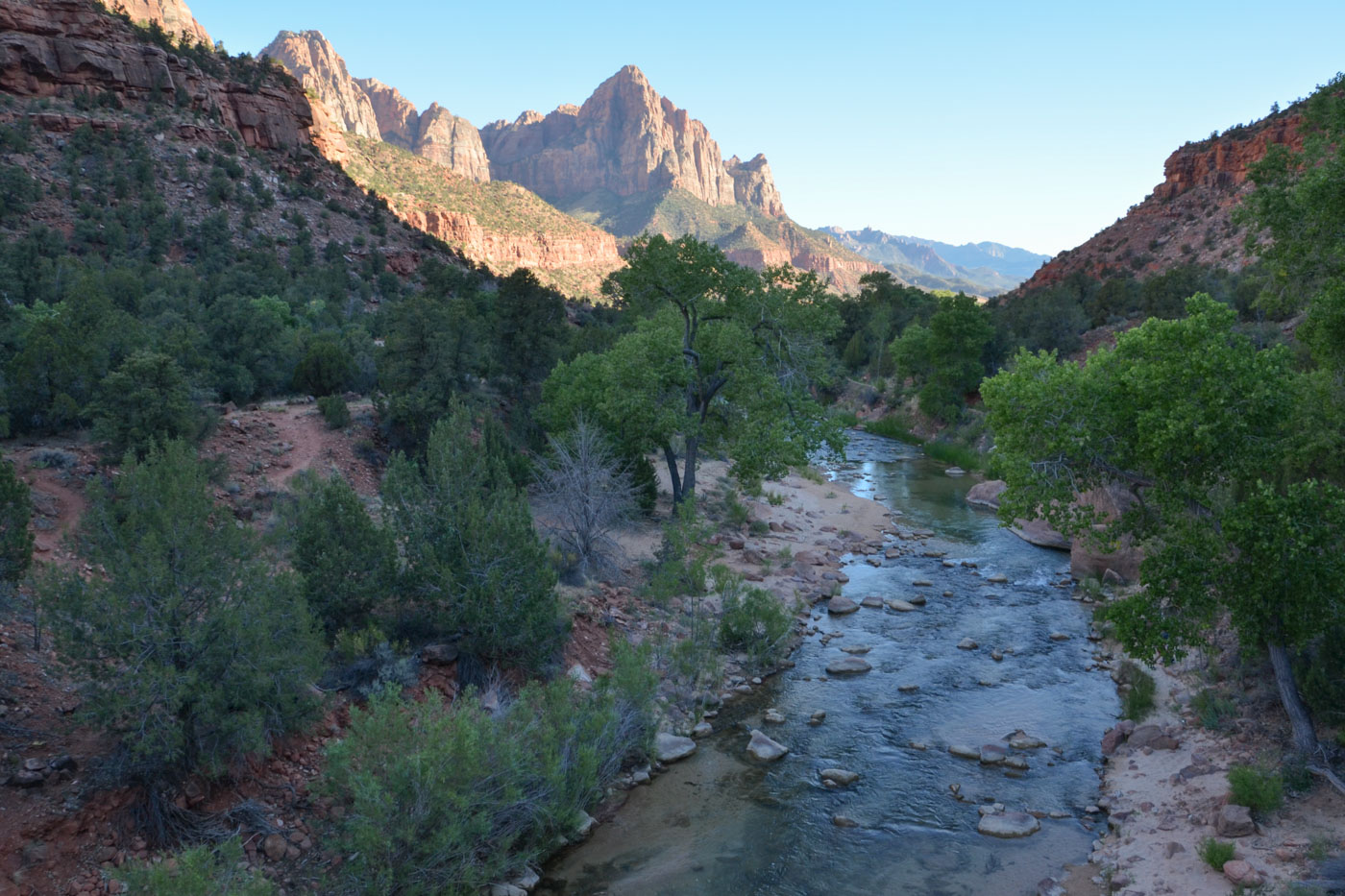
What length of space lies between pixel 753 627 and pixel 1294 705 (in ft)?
27.2

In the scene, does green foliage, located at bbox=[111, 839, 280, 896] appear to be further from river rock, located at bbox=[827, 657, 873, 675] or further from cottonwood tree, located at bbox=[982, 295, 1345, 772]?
river rock, located at bbox=[827, 657, 873, 675]

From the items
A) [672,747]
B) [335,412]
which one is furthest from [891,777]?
[335,412]

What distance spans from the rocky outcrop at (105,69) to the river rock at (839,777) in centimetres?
5780

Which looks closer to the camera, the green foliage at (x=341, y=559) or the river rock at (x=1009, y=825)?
the river rock at (x=1009, y=825)

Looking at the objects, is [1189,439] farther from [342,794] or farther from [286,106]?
[286,106]

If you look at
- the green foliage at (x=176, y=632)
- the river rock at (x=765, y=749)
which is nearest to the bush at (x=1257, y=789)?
the river rock at (x=765, y=749)

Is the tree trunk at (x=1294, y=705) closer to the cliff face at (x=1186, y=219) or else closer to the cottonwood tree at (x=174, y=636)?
the cottonwood tree at (x=174, y=636)

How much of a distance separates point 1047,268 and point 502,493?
83743 mm

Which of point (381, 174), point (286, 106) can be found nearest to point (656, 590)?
point (286, 106)

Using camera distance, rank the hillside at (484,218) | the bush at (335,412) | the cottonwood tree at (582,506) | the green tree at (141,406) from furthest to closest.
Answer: the hillside at (484,218) < the bush at (335,412) < the cottonwood tree at (582,506) < the green tree at (141,406)

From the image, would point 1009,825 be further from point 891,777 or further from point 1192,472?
point 1192,472

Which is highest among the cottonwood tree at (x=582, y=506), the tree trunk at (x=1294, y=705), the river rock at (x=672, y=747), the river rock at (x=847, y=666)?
the cottonwood tree at (x=582, y=506)

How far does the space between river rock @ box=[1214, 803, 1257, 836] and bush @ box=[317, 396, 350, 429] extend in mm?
19463

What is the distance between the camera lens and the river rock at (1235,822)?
856 centimetres
